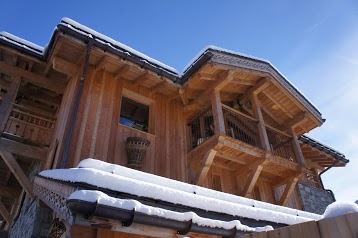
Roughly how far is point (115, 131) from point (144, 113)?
111 inches

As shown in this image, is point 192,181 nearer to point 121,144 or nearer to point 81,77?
point 121,144

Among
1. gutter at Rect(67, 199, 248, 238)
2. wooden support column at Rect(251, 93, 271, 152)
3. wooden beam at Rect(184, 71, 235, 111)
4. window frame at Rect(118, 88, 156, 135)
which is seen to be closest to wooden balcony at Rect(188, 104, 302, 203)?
wooden support column at Rect(251, 93, 271, 152)

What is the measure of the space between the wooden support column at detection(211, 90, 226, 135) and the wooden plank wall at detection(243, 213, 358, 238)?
625 centimetres

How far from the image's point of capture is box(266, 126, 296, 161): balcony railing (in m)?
10.8

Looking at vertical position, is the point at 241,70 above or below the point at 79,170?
above

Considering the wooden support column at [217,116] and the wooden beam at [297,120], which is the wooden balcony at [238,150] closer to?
the wooden support column at [217,116]

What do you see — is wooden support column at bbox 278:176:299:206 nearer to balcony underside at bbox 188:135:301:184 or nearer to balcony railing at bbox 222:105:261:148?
balcony underside at bbox 188:135:301:184

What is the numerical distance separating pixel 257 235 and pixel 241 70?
7.84m

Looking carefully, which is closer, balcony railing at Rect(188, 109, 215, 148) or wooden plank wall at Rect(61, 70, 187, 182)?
wooden plank wall at Rect(61, 70, 187, 182)

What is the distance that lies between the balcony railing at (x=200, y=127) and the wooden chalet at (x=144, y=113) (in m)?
0.04

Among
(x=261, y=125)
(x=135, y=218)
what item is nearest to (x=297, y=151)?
(x=261, y=125)

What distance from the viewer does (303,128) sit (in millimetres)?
12055

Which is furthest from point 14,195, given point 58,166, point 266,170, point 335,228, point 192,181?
point 335,228

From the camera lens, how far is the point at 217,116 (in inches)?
343
